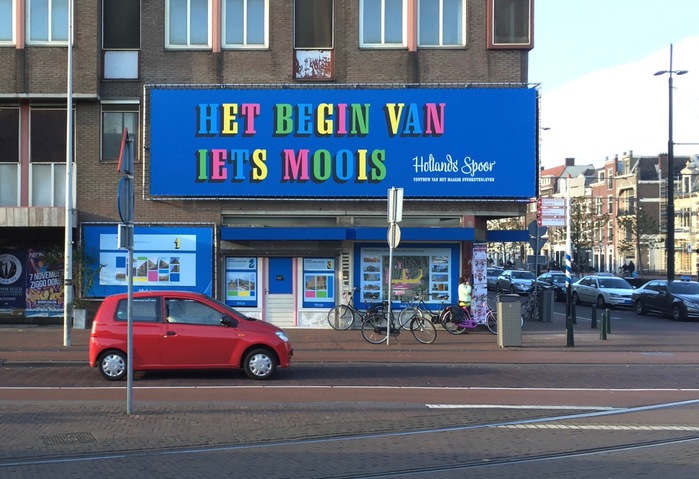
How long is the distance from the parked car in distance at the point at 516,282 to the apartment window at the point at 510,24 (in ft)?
76.9

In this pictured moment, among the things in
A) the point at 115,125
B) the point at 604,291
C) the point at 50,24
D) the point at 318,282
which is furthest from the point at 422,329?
the point at 604,291

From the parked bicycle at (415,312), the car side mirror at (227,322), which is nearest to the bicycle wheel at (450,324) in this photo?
the parked bicycle at (415,312)

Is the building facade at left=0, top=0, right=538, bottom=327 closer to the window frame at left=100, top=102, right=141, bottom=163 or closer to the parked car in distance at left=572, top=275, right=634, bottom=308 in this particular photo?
the window frame at left=100, top=102, right=141, bottom=163

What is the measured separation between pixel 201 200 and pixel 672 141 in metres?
26.8

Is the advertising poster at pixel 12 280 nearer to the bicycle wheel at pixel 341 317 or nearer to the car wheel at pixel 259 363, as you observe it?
the bicycle wheel at pixel 341 317

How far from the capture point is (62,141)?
24.3 meters

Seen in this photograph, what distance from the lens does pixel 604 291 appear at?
38.6 metres

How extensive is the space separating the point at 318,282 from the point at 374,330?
3.79m

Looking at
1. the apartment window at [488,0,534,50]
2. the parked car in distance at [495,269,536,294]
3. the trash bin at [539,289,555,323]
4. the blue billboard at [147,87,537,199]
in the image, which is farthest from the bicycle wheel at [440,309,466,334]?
the parked car in distance at [495,269,536,294]

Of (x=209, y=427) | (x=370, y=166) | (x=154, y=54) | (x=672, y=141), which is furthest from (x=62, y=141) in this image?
(x=672, y=141)

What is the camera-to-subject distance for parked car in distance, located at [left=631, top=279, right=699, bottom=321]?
31.3 m

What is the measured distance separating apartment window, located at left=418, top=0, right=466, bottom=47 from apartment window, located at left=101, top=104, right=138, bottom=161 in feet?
29.1

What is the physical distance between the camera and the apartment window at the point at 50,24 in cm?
2406

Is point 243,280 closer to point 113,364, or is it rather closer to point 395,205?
point 395,205
